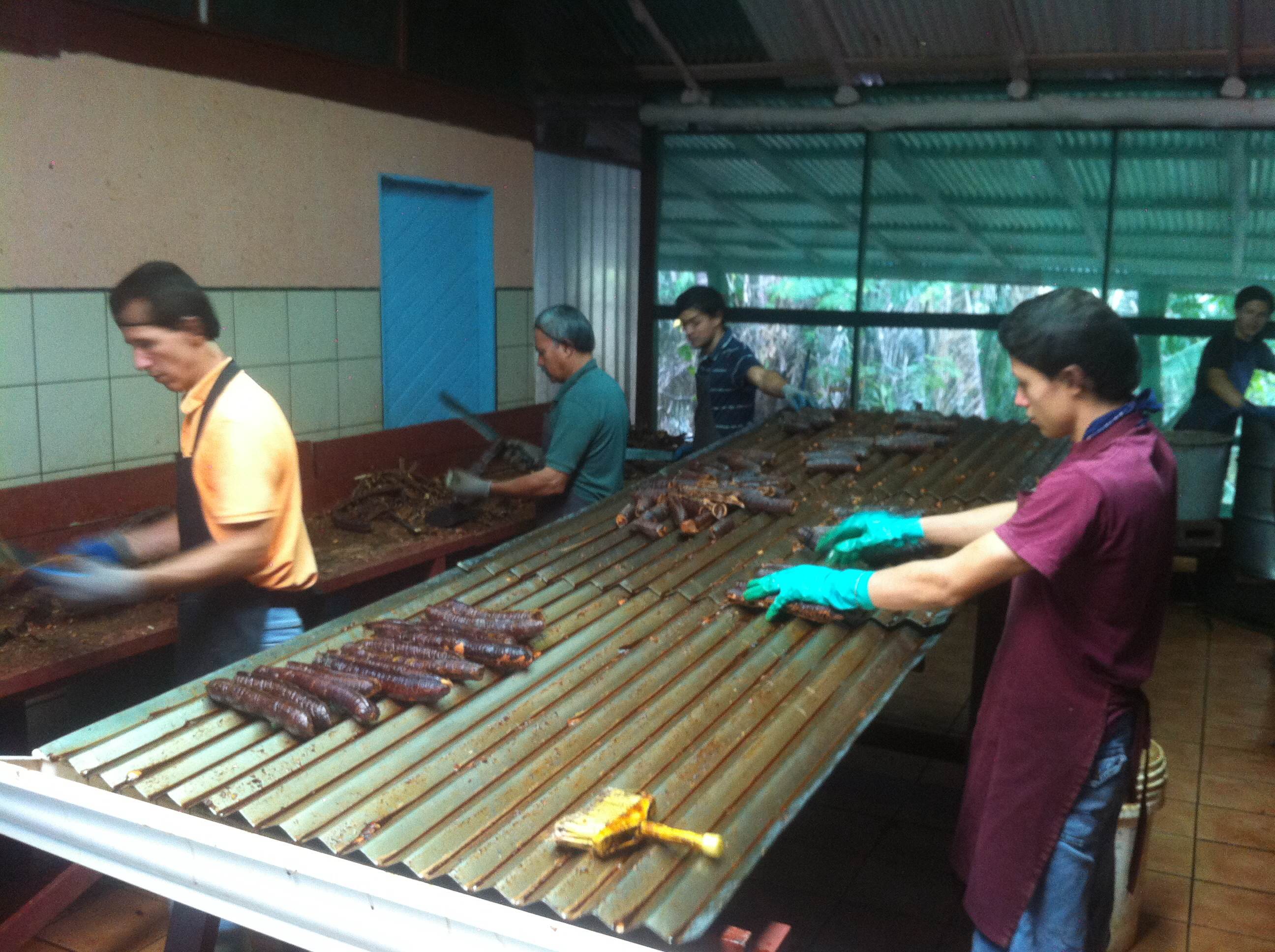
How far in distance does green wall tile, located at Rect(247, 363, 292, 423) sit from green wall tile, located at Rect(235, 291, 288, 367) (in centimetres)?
3

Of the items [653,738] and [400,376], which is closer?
[653,738]

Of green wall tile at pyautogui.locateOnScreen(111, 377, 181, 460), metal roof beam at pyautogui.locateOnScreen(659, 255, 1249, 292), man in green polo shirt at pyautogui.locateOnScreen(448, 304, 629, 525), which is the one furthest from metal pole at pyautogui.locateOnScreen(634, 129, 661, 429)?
green wall tile at pyautogui.locateOnScreen(111, 377, 181, 460)

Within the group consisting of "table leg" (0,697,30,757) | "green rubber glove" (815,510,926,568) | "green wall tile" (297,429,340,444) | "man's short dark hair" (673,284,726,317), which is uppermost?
"man's short dark hair" (673,284,726,317)

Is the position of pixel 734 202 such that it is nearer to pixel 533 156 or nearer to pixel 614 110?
pixel 614 110

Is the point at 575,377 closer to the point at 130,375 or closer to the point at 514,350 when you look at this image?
the point at 130,375

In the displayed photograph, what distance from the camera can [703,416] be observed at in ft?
22.3

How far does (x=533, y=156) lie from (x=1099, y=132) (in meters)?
4.23

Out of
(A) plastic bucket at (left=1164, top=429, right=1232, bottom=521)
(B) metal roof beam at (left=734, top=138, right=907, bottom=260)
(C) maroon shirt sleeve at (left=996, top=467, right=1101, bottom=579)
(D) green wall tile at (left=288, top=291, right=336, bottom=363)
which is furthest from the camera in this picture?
(B) metal roof beam at (left=734, top=138, right=907, bottom=260)

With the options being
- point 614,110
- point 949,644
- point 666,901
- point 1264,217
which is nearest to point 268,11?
point 614,110

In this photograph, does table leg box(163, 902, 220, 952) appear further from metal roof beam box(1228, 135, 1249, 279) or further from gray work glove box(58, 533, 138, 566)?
metal roof beam box(1228, 135, 1249, 279)

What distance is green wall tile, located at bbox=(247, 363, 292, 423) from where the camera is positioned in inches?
237

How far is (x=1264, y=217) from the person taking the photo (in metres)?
7.80

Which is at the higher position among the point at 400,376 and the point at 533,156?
the point at 533,156

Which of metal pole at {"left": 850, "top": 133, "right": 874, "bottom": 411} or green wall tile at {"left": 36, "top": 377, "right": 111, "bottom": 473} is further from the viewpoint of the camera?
metal pole at {"left": 850, "top": 133, "right": 874, "bottom": 411}
